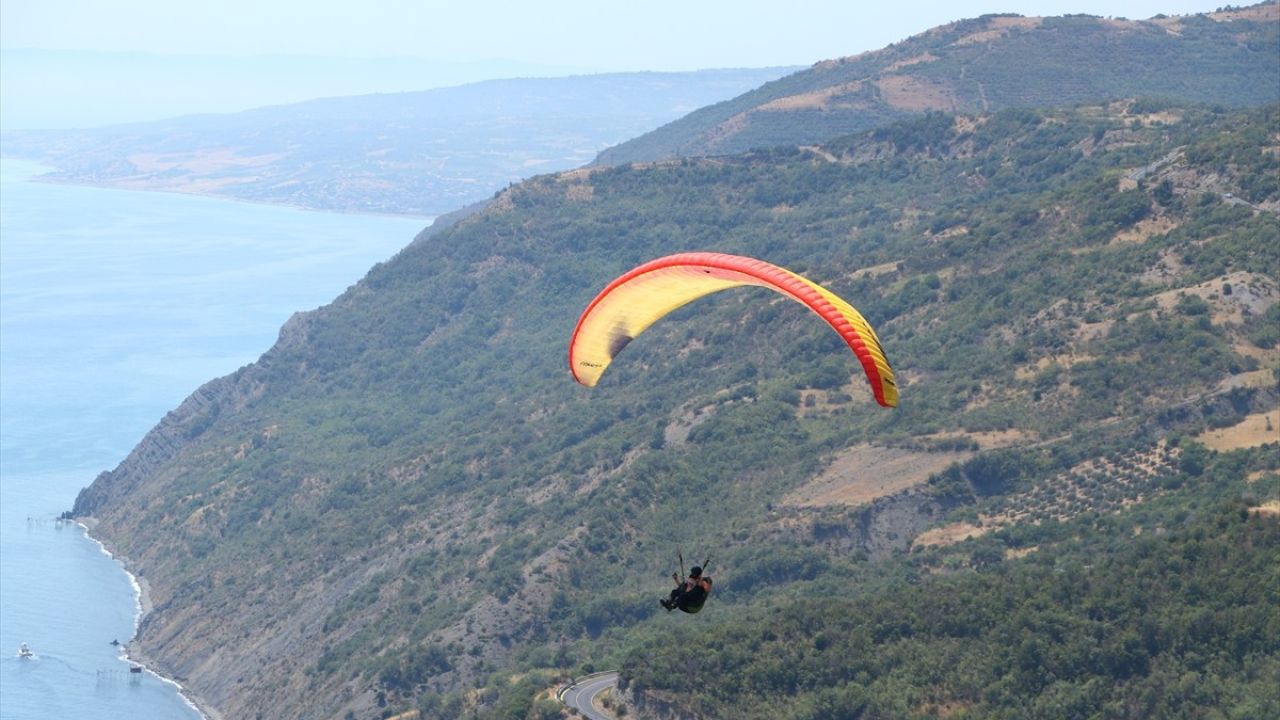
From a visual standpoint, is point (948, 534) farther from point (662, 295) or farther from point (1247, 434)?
point (662, 295)

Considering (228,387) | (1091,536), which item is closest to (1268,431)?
(1091,536)

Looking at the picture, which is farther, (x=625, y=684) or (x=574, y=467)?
(x=574, y=467)

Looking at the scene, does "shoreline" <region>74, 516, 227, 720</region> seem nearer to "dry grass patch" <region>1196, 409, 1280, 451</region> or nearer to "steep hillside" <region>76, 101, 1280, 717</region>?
"steep hillside" <region>76, 101, 1280, 717</region>

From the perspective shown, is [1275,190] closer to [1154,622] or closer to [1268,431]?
[1268,431]

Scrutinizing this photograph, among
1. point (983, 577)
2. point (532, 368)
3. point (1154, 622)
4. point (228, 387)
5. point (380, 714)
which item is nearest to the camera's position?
point (1154, 622)

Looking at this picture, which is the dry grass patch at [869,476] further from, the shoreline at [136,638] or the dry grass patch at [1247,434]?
the shoreline at [136,638]
